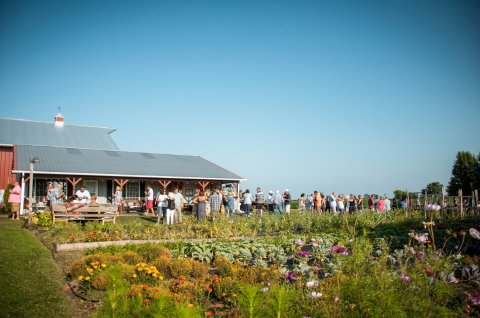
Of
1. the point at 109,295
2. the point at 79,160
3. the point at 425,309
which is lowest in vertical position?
the point at 425,309

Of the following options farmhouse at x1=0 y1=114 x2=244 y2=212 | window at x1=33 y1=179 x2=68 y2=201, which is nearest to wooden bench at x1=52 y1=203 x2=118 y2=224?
farmhouse at x1=0 y1=114 x2=244 y2=212

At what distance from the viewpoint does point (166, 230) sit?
11.8m

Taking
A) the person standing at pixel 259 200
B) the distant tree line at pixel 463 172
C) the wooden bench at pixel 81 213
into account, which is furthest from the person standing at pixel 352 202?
the distant tree line at pixel 463 172

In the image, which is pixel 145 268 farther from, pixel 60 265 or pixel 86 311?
Result: pixel 60 265

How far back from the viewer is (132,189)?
2541 centimetres

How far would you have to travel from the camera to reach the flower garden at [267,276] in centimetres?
329

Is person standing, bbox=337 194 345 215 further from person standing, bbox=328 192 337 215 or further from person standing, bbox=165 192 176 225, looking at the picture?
person standing, bbox=165 192 176 225

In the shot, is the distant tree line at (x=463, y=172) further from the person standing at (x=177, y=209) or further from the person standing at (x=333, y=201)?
the person standing at (x=177, y=209)

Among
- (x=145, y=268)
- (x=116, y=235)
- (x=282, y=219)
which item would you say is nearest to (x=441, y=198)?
(x=282, y=219)

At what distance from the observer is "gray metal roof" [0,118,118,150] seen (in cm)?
2900

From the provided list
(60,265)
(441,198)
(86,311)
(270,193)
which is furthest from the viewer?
(270,193)

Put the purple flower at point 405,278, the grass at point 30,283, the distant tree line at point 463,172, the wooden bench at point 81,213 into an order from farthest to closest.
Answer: the distant tree line at point 463,172 < the wooden bench at point 81,213 < the grass at point 30,283 < the purple flower at point 405,278

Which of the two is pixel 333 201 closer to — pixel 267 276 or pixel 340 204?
pixel 340 204

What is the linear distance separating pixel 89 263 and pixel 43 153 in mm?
19793
